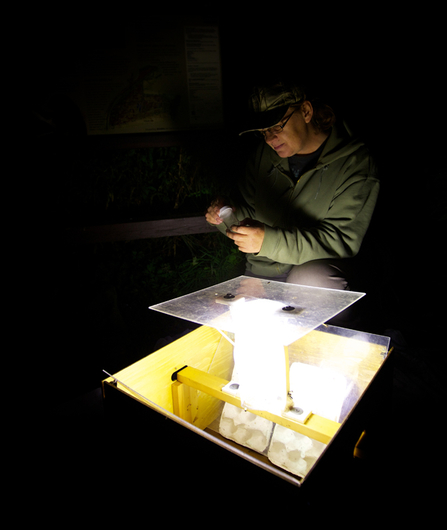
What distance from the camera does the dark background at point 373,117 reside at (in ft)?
7.00

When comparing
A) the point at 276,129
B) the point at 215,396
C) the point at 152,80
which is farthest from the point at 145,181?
the point at 215,396

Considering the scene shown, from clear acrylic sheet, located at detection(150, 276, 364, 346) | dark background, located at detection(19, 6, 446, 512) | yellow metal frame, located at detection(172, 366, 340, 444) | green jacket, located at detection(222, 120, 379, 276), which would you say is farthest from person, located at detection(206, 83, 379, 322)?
yellow metal frame, located at detection(172, 366, 340, 444)

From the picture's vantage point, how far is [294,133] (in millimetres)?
2041

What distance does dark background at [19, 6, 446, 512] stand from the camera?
7.00 ft

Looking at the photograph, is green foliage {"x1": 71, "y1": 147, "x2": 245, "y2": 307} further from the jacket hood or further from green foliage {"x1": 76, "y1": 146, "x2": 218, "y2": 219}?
the jacket hood

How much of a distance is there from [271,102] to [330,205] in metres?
0.70

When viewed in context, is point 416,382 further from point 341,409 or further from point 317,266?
point 341,409

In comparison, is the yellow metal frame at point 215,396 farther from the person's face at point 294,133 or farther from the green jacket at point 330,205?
the person's face at point 294,133

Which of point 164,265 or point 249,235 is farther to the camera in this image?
point 164,265

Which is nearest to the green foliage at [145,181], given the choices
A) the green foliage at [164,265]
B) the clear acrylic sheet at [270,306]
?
the green foliage at [164,265]

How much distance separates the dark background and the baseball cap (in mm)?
91

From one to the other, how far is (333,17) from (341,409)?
10.1 feet

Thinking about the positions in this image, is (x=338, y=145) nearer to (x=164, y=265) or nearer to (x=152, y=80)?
(x=152, y=80)

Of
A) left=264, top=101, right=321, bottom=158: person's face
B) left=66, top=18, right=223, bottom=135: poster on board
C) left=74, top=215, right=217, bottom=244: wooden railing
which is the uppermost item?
left=66, top=18, right=223, bottom=135: poster on board
